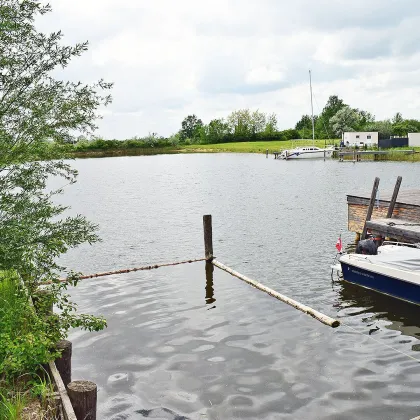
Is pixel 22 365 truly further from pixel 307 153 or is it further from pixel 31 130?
pixel 307 153

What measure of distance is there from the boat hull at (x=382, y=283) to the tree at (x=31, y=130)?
35.7 ft

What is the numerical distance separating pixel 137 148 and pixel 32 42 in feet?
502

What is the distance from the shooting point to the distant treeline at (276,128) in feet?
443

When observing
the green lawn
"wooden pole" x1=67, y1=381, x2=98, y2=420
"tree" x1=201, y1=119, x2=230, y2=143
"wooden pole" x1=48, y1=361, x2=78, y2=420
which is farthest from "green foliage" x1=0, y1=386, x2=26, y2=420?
"tree" x1=201, y1=119, x2=230, y2=143

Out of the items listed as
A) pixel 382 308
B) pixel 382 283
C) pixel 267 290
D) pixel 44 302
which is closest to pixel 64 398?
pixel 44 302

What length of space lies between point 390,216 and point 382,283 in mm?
6393

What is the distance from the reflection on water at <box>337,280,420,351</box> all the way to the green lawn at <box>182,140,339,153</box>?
111 meters

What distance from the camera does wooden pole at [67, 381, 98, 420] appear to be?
7.64 m

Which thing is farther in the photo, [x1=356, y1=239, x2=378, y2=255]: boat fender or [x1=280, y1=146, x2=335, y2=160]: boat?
[x1=280, y1=146, x2=335, y2=160]: boat

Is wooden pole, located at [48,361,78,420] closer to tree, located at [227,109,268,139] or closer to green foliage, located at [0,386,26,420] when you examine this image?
green foliage, located at [0,386,26,420]

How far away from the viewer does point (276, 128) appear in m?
187

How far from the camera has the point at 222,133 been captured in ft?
591

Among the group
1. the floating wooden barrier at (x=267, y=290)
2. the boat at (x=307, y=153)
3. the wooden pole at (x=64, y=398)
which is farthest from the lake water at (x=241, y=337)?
the boat at (x=307, y=153)

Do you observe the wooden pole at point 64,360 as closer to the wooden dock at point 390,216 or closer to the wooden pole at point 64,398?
the wooden pole at point 64,398
